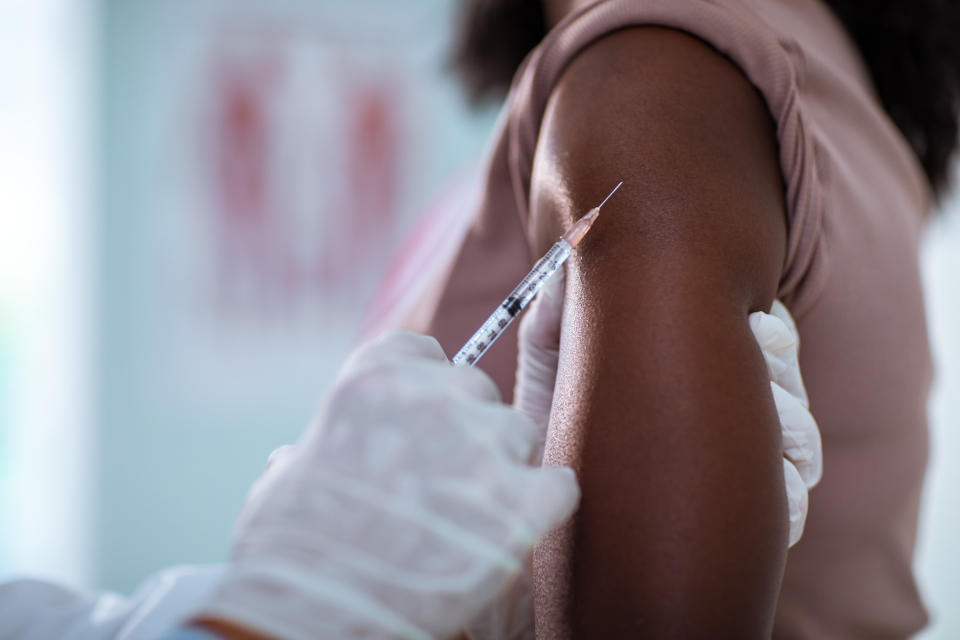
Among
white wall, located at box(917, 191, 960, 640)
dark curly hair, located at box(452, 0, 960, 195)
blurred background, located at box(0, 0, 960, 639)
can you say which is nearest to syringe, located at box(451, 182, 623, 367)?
dark curly hair, located at box(452, 0, 960, 195)

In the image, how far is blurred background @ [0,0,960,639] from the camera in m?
2.42

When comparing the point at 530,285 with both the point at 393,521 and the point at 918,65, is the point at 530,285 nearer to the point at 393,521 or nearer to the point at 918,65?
the point at 393,521

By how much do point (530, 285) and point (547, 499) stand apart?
186 mm

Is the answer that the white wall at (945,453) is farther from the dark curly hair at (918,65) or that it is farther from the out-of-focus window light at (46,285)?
the out-of-focus window light at (46,285)

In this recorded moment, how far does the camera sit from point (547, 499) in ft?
1.27

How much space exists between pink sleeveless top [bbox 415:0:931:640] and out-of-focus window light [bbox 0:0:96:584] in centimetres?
164

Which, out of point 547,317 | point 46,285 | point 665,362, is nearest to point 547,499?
point 665,362

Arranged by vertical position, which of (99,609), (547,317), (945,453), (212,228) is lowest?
(945,453)

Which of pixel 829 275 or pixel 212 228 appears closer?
pixel 829 275

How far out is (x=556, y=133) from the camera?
0.51 meters

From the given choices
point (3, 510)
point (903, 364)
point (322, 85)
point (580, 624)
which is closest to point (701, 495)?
point (580, 624)

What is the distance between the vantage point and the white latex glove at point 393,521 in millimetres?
379

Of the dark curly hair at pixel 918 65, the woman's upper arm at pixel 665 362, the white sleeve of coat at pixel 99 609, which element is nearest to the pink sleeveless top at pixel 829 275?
the woman's upper arm at pixel 665 362

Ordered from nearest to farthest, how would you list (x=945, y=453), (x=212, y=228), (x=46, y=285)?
(x=945, y=453) → (x=46, y=285) → (x=212, y=228)
